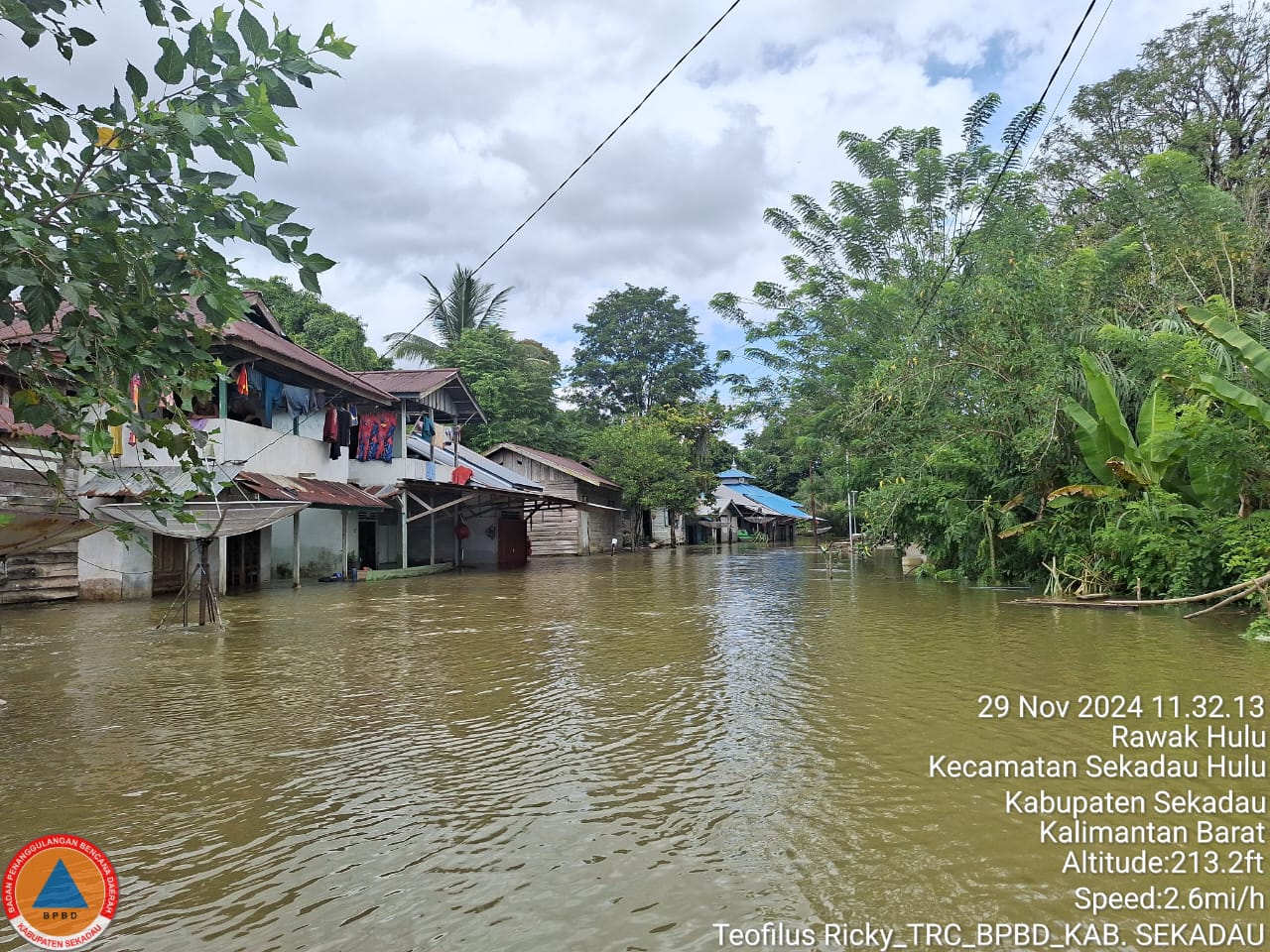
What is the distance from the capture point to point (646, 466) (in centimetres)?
3619

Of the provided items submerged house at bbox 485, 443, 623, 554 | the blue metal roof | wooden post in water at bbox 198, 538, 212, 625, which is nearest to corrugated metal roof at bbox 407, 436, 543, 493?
submerged house at bbox 485, 443, 623, 554

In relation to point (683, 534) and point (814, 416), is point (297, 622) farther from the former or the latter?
point (683, 534)

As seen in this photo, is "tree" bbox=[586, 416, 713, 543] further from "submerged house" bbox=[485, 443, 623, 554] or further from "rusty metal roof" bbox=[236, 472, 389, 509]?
"rusty metal roof" bbox=[236, 472, 389, 509]

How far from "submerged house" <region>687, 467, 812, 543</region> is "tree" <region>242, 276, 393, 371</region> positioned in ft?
73.0

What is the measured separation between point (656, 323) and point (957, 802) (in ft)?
158

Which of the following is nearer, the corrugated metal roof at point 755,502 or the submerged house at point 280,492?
the submerged house at point 280,492

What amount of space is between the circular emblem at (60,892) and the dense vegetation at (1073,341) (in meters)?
10.5

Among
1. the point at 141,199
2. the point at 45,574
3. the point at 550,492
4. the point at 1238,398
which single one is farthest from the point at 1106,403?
the point at 550,492

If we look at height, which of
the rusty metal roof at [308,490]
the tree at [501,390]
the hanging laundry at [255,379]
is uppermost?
the tree at [501,390]

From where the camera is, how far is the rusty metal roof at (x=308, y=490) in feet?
47.9

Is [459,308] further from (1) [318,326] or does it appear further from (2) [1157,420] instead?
(2) [1157,420]

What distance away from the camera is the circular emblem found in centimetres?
306

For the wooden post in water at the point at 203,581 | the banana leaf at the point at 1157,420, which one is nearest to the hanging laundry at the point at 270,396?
the wooden post in water at the point at 203,581

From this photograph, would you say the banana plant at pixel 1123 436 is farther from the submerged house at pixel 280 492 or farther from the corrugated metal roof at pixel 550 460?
the corrugated metal roof at pixel 550 460
